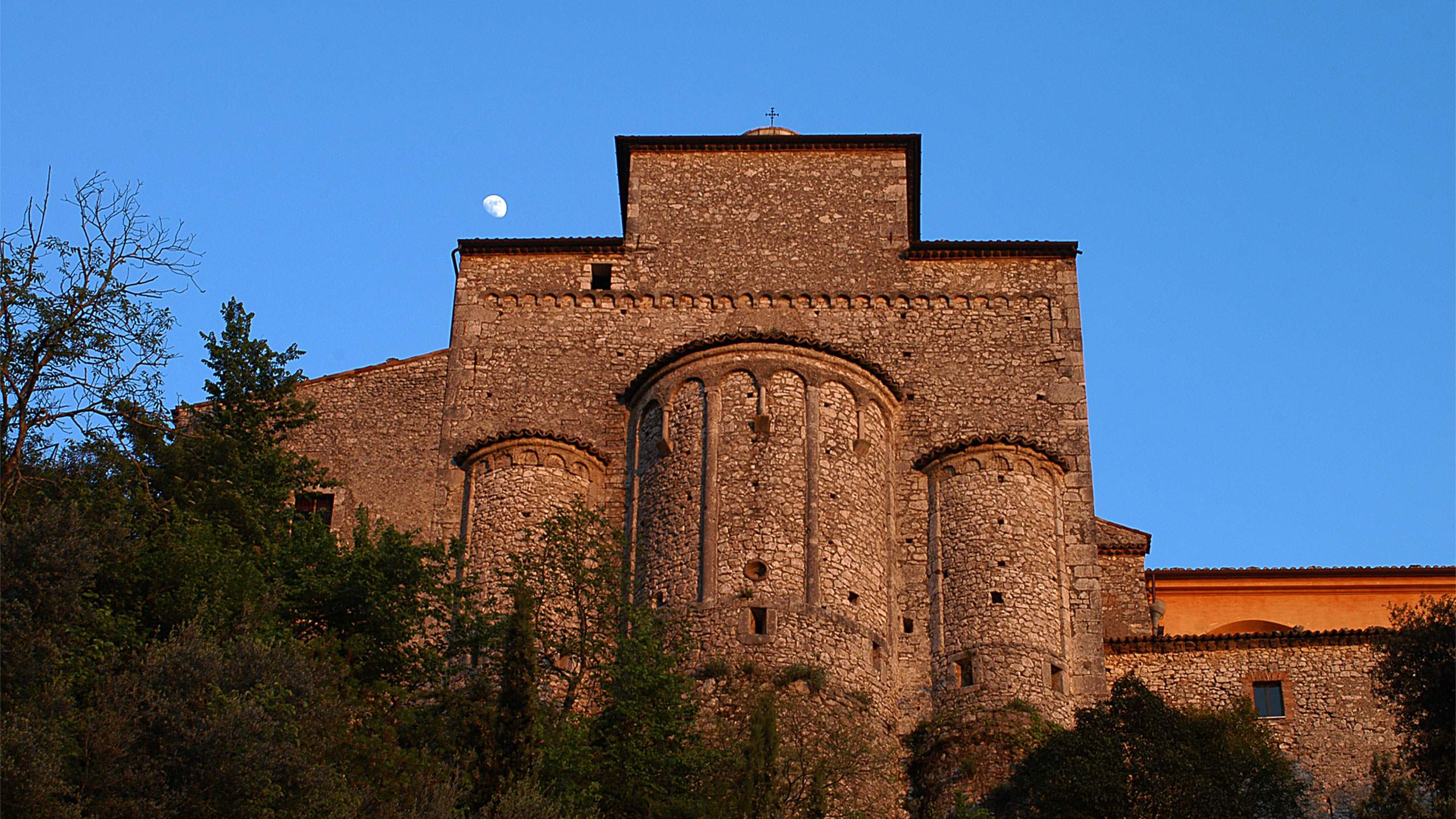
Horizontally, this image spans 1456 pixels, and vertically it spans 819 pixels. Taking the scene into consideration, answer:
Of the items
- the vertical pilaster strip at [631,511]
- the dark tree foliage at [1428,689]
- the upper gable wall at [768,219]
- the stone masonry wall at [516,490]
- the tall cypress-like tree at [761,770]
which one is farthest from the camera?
the upper gable wall at [768,219]

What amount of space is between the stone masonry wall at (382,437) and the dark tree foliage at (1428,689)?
1544 cm

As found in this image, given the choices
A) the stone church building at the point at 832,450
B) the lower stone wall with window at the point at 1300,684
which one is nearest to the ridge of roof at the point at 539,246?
the stone church building at the point at 832,450

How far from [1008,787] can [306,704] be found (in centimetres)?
1044

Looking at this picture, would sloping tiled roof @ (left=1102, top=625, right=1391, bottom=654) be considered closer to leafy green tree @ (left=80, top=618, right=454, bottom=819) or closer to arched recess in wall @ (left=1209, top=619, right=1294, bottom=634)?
arched recess in wall @ (left=1209, top=619, right=1294, bottom=634)

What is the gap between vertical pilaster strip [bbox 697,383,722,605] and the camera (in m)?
27.6

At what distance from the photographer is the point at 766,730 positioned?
78.3ft

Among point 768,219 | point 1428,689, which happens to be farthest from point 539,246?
point 1428,689

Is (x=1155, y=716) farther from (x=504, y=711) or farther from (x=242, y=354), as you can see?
Answer: (x=242, y=354)

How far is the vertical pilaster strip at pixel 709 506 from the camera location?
27.6 metres

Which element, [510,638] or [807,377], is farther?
[807,377]

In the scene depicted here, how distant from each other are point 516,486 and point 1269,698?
12406 mm

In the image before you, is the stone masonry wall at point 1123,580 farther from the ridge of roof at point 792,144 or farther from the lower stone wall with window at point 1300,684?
the ridge of roof at point 792,144

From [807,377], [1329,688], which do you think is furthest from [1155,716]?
[807,377]

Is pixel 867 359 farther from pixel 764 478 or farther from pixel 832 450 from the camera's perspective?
pixel 764 478
